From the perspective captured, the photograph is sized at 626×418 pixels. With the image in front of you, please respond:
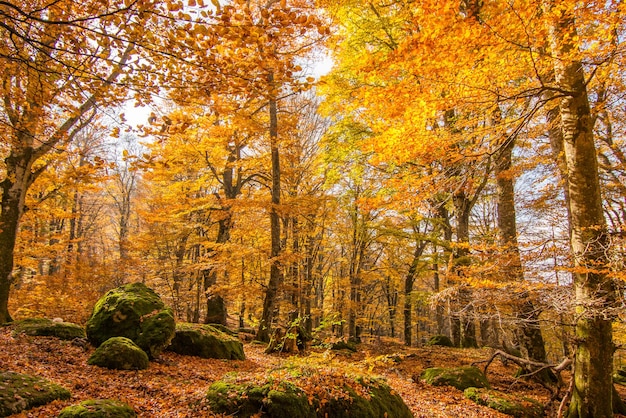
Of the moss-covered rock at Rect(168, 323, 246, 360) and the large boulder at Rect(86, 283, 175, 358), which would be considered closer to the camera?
the large boulder at Rect(86, 283, 175, 358)

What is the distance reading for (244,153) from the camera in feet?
50.8

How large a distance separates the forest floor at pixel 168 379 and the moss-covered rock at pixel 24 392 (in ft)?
0.38

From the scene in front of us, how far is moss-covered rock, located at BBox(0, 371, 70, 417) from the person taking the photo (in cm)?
335

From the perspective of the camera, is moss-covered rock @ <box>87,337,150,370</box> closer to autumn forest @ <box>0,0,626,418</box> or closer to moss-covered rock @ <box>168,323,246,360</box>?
moss-covered rock @ <box>168,323,246,360</box>

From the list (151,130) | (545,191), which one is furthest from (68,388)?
(545,191)

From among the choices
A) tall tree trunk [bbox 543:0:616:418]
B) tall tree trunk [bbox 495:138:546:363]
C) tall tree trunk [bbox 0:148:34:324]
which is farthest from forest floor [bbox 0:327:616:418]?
tall tree trunk [bbox 0:148:34:324]

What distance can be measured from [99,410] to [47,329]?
16.7 feet

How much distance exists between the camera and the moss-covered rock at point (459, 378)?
7305 mm

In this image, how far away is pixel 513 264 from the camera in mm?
5215

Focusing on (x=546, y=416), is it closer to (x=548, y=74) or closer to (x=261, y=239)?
(x=548, y=74)

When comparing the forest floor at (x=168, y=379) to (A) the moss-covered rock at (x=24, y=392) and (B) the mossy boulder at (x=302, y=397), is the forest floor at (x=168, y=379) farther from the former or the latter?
(B) the mossy boulder at (x=302, y=397)

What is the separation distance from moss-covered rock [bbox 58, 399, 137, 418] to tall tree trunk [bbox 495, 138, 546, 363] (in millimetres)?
4898

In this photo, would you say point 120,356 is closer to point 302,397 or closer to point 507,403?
point 302,397

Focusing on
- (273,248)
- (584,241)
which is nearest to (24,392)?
(273,248)
